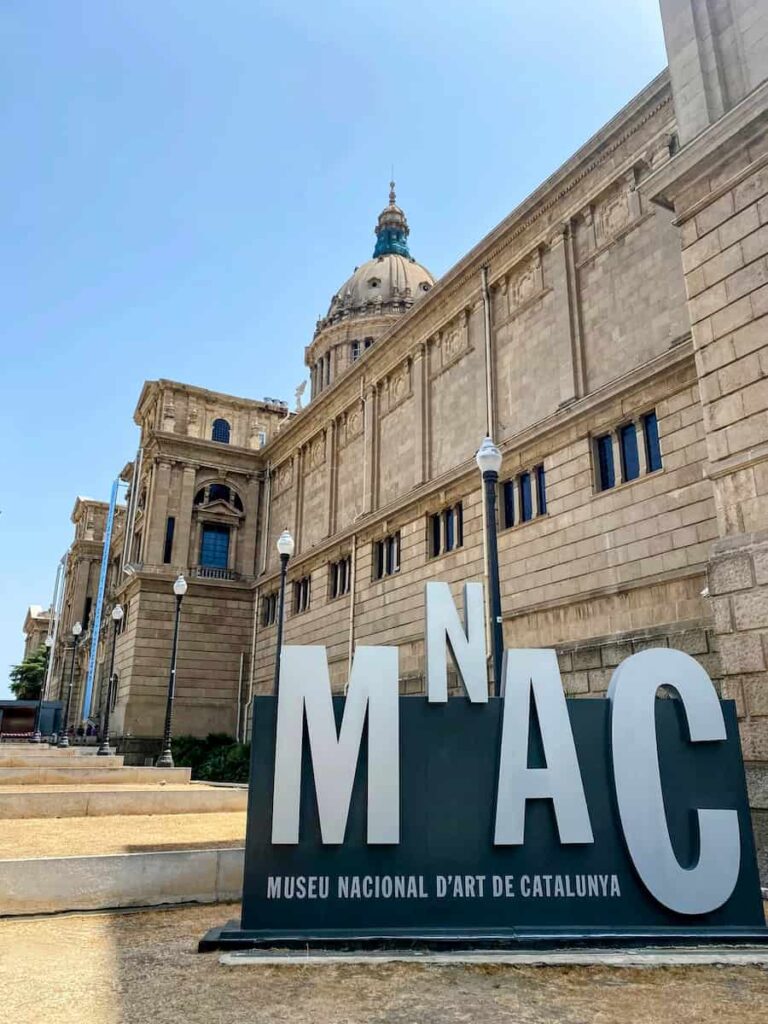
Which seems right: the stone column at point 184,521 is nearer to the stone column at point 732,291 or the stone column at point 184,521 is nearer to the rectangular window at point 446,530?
the rectangular window at point 446,530

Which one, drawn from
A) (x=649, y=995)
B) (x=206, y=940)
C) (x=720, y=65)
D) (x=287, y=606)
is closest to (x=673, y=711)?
(x=649, y=995)

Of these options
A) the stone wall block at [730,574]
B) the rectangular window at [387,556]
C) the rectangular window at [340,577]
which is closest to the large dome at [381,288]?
the rectangular window at [340,577]

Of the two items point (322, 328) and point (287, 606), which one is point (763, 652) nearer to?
point (287, 606)

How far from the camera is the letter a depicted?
6984 mm

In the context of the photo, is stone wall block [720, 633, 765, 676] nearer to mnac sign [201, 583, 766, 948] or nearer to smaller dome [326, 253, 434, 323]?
mnac sign [201, 583, 766, 948]

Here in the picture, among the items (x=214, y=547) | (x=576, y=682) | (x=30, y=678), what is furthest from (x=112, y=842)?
(x=30, y=678)

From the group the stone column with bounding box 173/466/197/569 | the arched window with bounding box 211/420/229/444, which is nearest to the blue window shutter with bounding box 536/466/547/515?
the stone column with bounding box 173/466/197/569

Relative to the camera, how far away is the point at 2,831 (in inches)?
490

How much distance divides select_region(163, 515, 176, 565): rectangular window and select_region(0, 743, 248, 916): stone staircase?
21.7 metres

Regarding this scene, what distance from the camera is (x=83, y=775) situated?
21.3 metres

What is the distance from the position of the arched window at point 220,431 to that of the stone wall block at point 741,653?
40.7 m

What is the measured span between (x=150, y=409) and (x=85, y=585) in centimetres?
3366

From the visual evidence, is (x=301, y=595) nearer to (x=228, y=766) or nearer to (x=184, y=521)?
(x=228, y=766)

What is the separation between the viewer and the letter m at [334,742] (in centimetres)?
682
